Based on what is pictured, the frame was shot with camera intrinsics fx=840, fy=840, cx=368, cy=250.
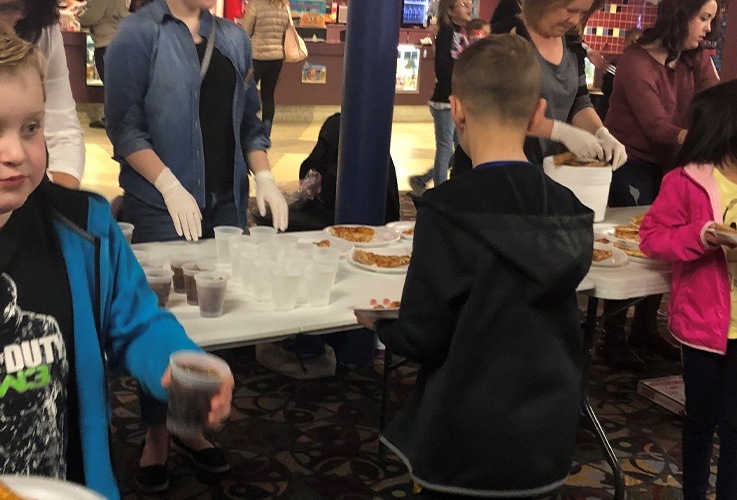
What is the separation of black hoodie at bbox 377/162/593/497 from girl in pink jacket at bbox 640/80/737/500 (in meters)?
0.81

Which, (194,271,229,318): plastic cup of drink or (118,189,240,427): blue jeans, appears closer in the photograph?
(194,271,229,318): plastic cup of drink

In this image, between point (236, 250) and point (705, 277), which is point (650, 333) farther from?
point (236, 250)

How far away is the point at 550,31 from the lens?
10.5 ft

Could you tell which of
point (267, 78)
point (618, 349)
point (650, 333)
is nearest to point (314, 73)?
point (267, 78)

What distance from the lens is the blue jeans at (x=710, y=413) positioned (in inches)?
96.4

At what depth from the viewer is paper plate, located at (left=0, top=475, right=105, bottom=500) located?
0.99 metres

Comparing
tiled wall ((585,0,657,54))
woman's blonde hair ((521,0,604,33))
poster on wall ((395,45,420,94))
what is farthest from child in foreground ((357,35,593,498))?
tiled wall ((585,0,657,54))

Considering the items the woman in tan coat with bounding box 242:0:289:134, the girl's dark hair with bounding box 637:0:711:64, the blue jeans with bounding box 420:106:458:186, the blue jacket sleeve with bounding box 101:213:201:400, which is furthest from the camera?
the woman in tan coat with bounding box 242:0:289:134

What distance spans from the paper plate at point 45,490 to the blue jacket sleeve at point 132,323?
12.5 inches

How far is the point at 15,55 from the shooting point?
1187 mm

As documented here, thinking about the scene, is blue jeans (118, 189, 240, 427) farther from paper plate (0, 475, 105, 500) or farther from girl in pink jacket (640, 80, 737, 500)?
paper plate (0, 475, 105, 500)

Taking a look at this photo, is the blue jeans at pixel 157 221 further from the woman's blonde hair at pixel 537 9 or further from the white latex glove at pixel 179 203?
the woman's blonde hair at pixel 537 9

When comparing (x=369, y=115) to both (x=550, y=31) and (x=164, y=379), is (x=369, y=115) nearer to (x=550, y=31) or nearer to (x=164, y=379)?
(x=550, y=31)

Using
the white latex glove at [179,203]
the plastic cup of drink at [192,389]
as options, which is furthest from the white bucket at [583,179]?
the plastic cup of drink at [192,389]
